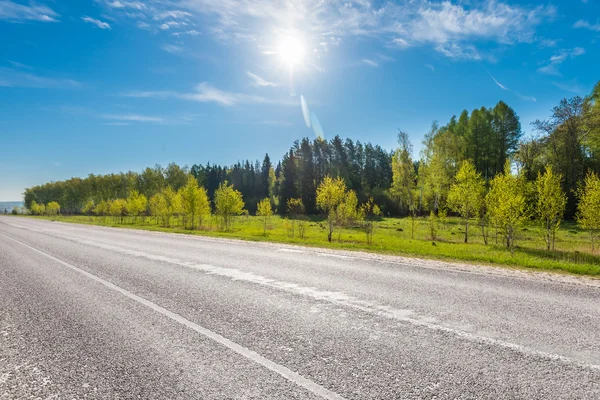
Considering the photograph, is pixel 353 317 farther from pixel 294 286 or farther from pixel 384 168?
pixel 384 168

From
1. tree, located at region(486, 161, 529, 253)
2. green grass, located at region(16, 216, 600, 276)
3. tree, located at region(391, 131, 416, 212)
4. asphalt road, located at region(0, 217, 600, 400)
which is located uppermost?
tree, located at region(391, 131, 416, 212)

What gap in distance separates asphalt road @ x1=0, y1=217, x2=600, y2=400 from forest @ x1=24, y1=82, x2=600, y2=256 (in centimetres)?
1947

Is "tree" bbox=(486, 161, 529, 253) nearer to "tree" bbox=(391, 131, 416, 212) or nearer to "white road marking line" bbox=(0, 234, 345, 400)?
"white road marking line" bbox=(0, 234, 345, 400)

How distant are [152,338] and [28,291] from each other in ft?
18.2

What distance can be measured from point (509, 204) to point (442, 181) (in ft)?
90.4

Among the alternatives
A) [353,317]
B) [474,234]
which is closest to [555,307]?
[353,317]

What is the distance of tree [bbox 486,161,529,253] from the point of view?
Result: 21906 millimetres

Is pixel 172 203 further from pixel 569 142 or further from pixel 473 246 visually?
pixel 569 142

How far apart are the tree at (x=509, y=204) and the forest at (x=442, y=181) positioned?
2.9 inches

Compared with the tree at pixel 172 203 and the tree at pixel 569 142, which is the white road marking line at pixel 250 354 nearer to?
the tree at pixel 172 203

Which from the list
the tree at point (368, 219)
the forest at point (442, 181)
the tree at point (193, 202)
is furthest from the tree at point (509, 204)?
the tree at point (193, 202)

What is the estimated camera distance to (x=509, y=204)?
72.3 feet

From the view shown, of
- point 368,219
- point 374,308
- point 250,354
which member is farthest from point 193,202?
point 250,354

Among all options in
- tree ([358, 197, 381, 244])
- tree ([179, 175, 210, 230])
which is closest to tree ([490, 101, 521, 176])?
tree ([358, 197, 381, 244])
